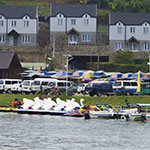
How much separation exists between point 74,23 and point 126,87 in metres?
48.7

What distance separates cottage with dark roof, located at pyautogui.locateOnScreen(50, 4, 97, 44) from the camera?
12281 cm

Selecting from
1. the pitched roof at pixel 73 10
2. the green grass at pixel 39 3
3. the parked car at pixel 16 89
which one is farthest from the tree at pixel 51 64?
the green grass at pixel 39 3

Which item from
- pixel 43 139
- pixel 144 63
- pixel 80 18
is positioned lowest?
pixel 43 139

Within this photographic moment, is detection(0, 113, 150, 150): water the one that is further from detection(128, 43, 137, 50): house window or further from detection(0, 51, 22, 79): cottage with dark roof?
detection(128, 43, 137, 50): house window

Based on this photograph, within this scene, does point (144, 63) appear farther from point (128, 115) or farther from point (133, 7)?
point (128, 115)

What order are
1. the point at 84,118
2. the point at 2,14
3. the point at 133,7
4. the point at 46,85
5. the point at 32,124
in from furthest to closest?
the point at 133,7 → the point at 2,14 → the point at 46,85 → the point at 84,118 → the point at 32,124

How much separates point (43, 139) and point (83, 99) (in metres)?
20.4

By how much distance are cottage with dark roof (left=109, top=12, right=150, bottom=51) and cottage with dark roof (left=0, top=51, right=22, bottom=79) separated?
33.2m

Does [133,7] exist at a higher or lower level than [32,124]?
higher

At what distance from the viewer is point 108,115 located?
6241 centimetres

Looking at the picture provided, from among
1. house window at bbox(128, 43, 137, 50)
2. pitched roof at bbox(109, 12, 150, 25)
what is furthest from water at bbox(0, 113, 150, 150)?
pitched roof at bbox(109, 12, 150, 25)

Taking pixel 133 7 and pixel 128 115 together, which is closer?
pixel 128 115

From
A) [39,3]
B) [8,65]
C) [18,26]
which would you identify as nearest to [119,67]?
[18,26]

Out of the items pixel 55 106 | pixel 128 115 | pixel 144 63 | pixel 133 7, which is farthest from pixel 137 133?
pixel 133 7
